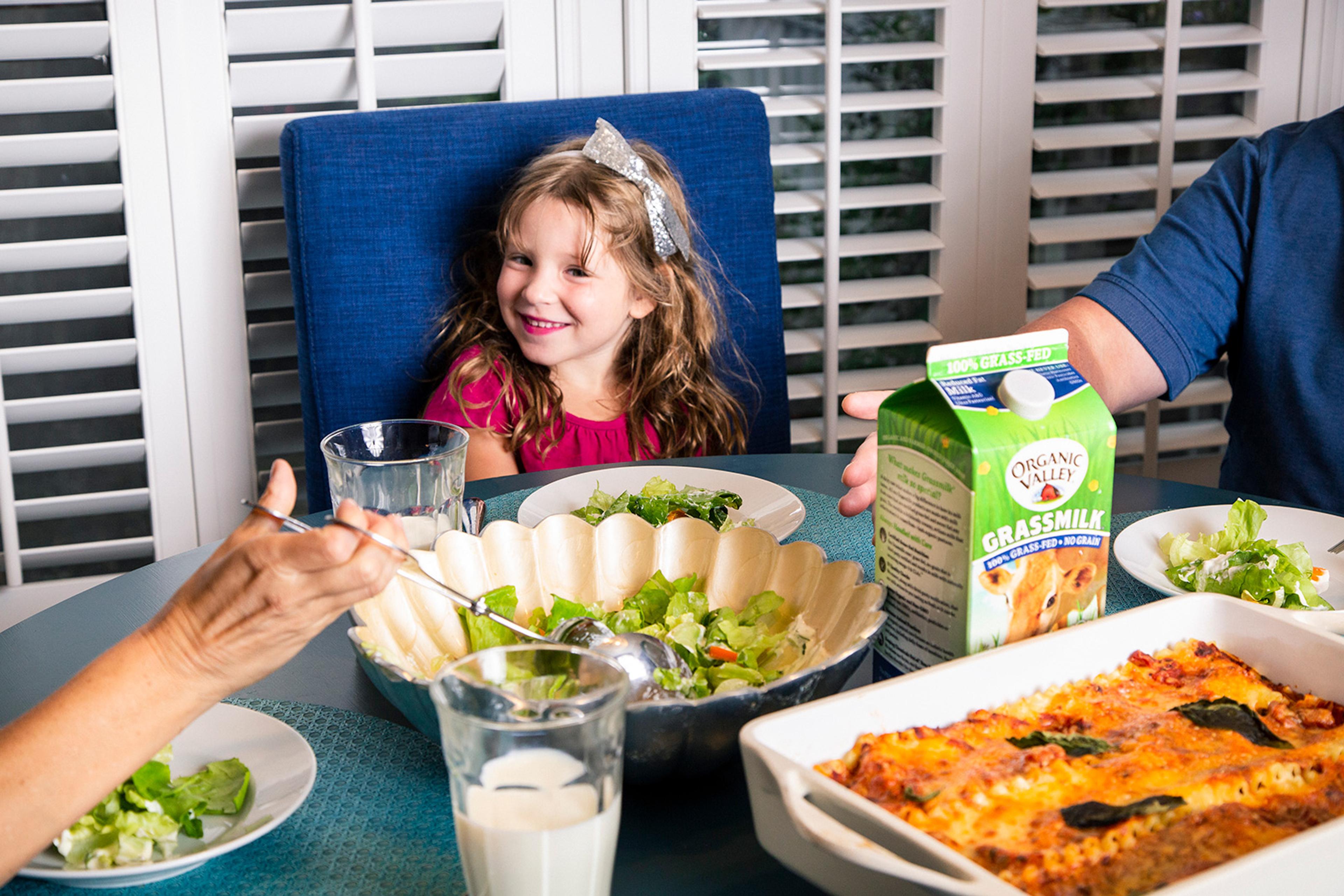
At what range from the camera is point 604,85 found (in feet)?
6.97

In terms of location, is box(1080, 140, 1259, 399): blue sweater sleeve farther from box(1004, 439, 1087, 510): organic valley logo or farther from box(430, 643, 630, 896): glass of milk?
box(430, 643, 630, 896): glass of milk

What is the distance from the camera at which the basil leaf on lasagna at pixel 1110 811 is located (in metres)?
0.58

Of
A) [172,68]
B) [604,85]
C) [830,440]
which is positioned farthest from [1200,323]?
[172,68]

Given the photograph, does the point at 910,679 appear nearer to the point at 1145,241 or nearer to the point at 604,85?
the point at 1145,241

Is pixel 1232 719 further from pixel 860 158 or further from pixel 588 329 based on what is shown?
pixel 860 158

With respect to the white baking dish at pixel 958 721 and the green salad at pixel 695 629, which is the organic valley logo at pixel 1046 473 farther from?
the green salad at pixel 695 629

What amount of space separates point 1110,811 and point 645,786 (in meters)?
0.28

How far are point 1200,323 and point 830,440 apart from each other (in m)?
0.89

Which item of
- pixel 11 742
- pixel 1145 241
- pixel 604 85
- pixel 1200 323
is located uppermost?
pixel 604 85

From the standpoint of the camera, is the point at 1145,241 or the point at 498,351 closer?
the point at 1145,241

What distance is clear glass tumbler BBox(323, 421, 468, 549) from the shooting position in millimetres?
929

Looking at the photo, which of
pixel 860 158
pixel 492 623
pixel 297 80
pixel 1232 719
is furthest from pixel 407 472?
pixel 860 158

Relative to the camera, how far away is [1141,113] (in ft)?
7.82

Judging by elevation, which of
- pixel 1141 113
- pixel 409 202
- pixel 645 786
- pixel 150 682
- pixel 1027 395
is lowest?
pixel 645 786
